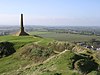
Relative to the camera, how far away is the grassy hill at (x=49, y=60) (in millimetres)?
15406

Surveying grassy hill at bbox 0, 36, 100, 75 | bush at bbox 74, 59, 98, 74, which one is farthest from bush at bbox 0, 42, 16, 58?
bush at bbox 74, 59, 98, 74

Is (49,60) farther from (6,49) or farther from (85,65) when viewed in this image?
(6,49)

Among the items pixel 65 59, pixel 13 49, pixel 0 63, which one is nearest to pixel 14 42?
pixel 13 49

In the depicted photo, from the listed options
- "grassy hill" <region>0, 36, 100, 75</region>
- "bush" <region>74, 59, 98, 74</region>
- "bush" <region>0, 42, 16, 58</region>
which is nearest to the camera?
"bush" <region>74, 59, 98, 74</region>

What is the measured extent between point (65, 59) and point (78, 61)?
50.4 inches

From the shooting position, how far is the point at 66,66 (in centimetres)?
1581

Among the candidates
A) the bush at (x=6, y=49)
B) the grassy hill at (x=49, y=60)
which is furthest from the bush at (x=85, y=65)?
the bush at (x=6, y=49)

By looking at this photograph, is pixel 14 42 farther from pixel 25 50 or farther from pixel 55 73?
pixel 55 73

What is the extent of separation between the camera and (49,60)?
59.5ft

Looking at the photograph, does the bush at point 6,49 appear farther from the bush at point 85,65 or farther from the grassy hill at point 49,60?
the bush at point 85,65

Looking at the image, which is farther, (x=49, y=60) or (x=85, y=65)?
(x=49, y=60)

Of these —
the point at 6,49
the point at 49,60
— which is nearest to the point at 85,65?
the point at 49,60

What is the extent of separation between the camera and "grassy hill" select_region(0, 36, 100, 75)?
1541 centimetres

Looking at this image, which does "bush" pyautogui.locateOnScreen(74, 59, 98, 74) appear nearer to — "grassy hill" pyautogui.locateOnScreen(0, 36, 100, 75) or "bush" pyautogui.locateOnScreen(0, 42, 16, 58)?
"grassy hill" pyautogui.locateOnScreen(0, 36, 100, 75)
